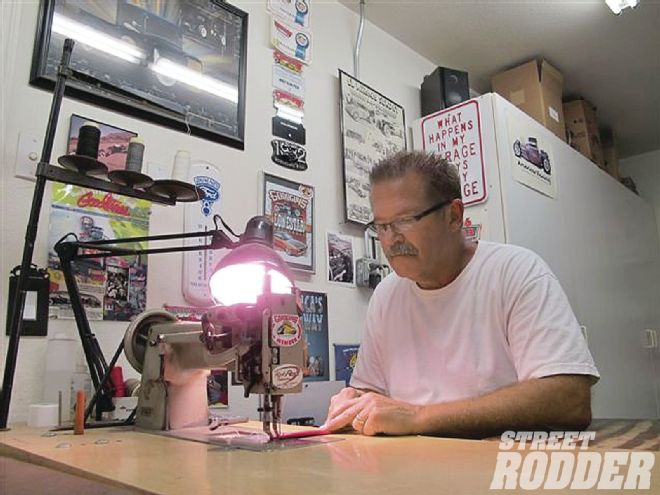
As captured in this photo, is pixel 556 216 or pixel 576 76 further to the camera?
pixel 576 76

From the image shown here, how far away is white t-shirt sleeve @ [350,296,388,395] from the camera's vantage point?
153cm

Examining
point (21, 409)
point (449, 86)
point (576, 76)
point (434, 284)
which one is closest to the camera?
point (21, 409)

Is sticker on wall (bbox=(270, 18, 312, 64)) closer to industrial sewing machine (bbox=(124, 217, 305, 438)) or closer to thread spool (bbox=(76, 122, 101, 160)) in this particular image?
thread spool (bbox=(76, 122, 101, 160))

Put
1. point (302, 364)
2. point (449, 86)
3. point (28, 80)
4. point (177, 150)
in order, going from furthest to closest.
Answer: point (449, 86) → point (177, 150) → point (28, 80) → point (302, 364)

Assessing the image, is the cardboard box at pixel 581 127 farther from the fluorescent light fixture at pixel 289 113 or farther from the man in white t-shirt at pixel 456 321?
the man in white t-shirt at pixel 456 321

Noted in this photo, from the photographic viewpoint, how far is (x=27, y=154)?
1349 millimetres

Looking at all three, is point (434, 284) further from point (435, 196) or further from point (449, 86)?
point (449, 86)

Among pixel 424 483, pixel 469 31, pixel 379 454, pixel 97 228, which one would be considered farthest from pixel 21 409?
pixel 469 31

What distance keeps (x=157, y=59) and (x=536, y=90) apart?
2138 mm

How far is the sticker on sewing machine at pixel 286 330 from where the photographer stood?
97 cm

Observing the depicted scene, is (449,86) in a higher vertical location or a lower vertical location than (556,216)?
higher

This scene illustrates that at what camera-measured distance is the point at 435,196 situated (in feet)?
4.72

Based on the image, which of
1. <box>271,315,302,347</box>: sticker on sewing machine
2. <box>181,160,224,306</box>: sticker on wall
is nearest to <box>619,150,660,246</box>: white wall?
<box>181,160,224,306</box>: sticker on wall

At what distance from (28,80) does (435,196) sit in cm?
109
